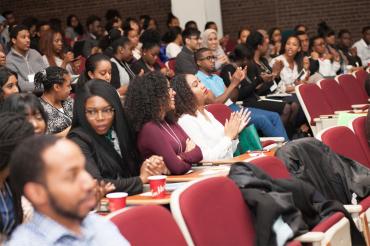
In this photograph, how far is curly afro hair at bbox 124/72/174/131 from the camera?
174 inches

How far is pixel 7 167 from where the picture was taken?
269 centimetres

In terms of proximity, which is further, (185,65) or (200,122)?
(185,65)

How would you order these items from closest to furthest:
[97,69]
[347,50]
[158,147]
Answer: [158,147], [97,69], [347,50]

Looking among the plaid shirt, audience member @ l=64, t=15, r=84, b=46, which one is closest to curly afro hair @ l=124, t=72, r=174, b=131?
the plaid shirt

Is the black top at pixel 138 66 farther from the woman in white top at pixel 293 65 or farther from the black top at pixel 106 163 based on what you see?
the black top at pixel 106 163

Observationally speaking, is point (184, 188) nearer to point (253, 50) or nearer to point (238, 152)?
point (238, 152)

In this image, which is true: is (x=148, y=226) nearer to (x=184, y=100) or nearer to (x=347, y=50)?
(x=184, y=100)

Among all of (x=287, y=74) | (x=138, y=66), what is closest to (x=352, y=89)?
(x=287, y=74)

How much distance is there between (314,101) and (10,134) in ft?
15.9

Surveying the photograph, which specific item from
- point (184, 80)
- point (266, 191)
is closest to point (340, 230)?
point (266, 191)

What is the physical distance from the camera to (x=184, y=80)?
5262mm

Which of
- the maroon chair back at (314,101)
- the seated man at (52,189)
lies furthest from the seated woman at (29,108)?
the maroon chair back at (314,101)

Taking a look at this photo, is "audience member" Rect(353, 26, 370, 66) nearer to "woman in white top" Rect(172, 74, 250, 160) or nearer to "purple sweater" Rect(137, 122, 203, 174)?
"woman in white top" Rect(172, 74, 250, 160)

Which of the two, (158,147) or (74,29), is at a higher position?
(158,147)
